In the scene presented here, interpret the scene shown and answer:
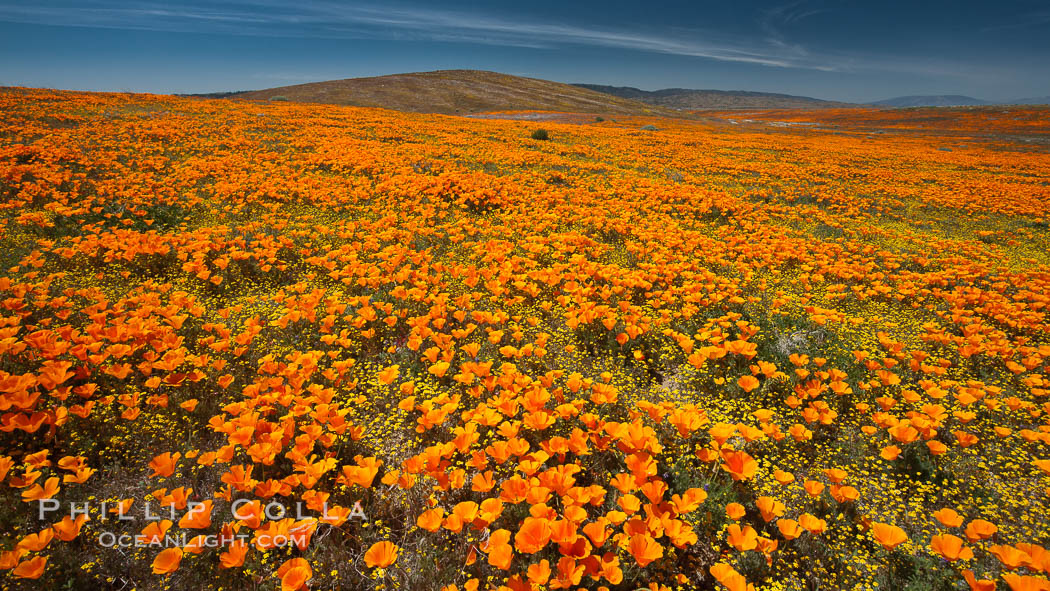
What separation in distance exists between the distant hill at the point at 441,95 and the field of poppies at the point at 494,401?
54589 mm

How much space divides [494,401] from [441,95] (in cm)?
7892

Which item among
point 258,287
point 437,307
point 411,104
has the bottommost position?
point 258,287

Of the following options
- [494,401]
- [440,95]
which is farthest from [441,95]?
[494,401]

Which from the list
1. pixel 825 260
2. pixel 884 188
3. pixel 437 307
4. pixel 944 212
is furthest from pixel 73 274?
pixel 884 188

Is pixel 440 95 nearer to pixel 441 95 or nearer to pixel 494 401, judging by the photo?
pixel 441 95

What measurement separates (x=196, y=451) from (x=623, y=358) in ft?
12.5

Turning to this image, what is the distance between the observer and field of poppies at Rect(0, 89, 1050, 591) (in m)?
2.39

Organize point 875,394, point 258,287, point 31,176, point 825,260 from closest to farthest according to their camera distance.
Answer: point 875,394 < point 258,287 < point 825,260 < point 31,176

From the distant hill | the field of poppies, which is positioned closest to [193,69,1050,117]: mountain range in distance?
the distant hill

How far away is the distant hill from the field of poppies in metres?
54.6

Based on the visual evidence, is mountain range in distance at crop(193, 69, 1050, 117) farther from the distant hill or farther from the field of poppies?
the field of poppies

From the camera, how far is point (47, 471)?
9.18 feet

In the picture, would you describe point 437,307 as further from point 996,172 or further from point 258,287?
point 996,172

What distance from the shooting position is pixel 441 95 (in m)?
71.9
